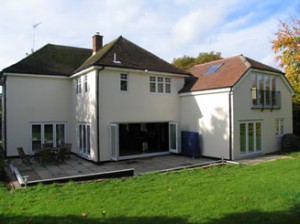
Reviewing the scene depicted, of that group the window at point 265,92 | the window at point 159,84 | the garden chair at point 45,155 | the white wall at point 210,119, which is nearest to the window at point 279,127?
the window at point 265,92

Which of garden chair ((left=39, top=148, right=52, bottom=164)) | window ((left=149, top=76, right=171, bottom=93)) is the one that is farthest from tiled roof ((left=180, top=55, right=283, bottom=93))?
garden chair ((left=39, top=148, right=52, bottom=164))

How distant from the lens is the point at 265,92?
17234 millimetres

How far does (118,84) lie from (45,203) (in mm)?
9447

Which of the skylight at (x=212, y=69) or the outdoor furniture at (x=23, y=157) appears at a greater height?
the skylight at (x=212, y=69)

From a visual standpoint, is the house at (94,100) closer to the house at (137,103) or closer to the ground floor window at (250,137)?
the house at (137,103)

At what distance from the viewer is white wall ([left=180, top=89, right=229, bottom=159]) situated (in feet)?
50.2

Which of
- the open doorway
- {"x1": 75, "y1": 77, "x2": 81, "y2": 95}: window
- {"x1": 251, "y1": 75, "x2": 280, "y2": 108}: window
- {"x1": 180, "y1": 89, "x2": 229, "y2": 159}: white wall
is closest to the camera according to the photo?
{"x1": 180, "y1": 89, "x2": 229, "y2": 159}: white wall

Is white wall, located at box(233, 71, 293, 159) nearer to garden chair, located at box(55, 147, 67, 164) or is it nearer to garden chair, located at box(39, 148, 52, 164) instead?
garden chair, located at box(55, 147, 67, 164)

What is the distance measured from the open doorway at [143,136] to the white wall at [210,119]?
294 cm

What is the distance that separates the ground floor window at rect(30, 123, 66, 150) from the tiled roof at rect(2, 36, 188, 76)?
3623 mm

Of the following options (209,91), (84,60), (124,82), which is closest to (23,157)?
(124,82)

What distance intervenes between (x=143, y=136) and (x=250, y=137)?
25.8ft

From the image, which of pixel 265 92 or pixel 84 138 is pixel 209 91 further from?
pixel 84 138

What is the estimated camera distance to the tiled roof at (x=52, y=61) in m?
17.7
